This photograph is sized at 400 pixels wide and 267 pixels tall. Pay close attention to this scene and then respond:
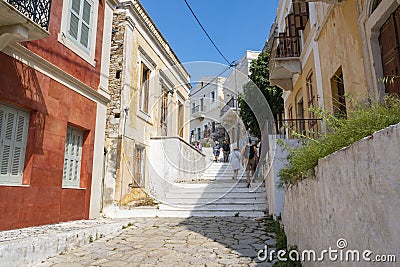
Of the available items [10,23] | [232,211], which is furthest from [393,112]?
[232,211]

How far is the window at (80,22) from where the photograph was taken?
7.38 m

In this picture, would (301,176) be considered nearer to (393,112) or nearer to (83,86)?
Answer: (393,112)

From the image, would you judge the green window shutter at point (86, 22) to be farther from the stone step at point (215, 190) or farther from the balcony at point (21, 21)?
the stone step at point (215, 190)

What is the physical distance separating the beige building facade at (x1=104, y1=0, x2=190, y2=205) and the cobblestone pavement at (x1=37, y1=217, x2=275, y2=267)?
10.7ft

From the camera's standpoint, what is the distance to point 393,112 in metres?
2.43

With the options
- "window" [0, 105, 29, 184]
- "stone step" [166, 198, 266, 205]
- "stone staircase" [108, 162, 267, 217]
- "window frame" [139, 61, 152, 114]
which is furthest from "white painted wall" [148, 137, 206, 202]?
"window" [0, 105, 29, 184]

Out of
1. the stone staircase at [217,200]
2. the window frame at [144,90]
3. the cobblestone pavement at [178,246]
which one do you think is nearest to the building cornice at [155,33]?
the window frame at [144,90]

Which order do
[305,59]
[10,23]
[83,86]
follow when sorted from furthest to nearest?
[305,59] → [83,86] → [10,23]

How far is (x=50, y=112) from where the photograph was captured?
21.6ft

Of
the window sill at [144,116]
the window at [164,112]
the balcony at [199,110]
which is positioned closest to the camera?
the window sill at [144,116]

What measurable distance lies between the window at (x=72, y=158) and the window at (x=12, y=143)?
1.41 meters

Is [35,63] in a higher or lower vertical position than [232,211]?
higher

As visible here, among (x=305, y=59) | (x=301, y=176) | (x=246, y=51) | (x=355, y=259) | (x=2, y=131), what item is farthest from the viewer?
(x=246, y=51)

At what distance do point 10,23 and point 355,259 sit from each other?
5.98m
